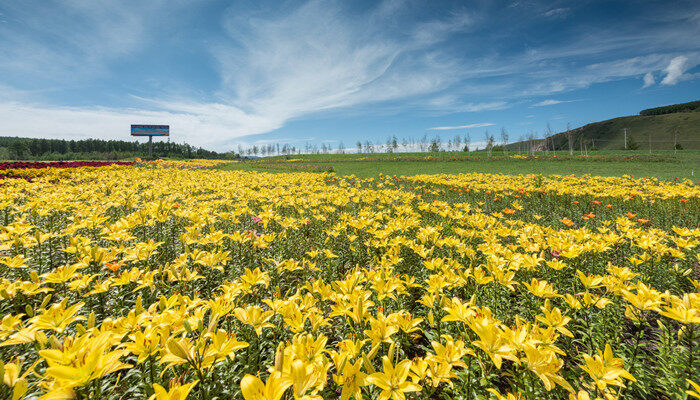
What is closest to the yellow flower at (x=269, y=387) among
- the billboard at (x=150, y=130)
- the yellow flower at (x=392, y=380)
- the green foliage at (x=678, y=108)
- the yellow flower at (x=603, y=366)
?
the yellow flower at (x=392, y=380)

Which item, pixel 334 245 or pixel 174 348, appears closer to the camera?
pixel 174 348

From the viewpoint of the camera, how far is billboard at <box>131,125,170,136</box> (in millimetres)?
59250

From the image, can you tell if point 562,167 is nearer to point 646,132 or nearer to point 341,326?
point 341,326

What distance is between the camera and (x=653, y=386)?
7.01 ft

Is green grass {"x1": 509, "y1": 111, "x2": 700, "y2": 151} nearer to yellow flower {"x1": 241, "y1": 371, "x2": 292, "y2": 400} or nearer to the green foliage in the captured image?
the green foliage

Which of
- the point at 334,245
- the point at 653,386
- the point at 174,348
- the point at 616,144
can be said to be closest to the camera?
the point at 174,348

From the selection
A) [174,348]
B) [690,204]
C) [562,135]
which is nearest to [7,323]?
[174,348]

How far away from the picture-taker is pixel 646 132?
141375mm

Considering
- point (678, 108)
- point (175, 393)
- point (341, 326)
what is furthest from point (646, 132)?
point (175, 393)

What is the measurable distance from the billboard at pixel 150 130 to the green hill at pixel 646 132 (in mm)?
133358

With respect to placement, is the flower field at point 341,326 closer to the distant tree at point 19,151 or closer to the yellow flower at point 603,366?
the yellow flower at point 603,366

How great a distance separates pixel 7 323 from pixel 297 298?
1683mm

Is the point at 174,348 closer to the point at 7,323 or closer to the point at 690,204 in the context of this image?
the point at 7,323

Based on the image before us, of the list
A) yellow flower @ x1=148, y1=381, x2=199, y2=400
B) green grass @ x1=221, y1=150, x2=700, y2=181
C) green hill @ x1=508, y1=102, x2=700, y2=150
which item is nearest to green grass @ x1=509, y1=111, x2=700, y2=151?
green hill @ x1=508, y1=102, x2=700, y2=150
